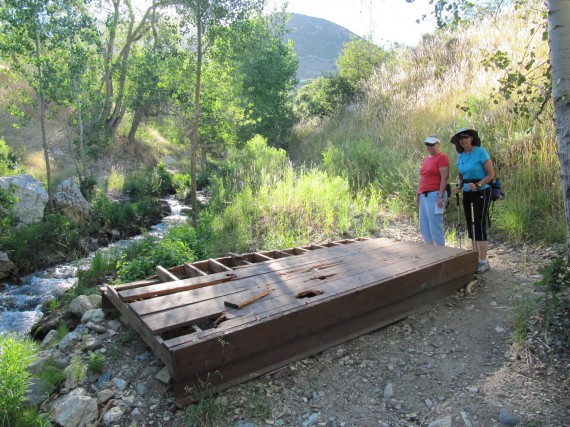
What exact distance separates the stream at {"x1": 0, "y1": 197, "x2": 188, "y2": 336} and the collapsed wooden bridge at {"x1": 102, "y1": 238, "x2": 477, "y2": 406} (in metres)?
3.44

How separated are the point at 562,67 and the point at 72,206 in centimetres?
1128

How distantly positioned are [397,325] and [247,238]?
12.8 ft

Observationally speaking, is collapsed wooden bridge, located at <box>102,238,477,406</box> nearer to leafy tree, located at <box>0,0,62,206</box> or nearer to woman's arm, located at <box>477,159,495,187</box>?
woman's arm, located at <box>477,159,495,187</box>

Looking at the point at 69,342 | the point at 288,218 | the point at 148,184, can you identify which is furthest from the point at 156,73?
the point at 69,342

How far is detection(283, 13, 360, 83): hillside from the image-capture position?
12188 centimetres

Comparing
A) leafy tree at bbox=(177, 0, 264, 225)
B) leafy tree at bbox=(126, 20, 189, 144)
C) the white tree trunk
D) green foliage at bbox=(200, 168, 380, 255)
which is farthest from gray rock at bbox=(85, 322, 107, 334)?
leafy tree at bbox=(126, 20, 189, 144)

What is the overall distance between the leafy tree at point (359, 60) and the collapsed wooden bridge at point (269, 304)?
590 inches

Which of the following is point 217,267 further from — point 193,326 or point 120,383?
point 120,383

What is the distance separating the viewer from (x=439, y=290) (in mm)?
4438

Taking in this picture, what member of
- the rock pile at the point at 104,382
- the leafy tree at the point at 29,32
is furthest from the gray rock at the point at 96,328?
the leafy tree at the point at 29,32

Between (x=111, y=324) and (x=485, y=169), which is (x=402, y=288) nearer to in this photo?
(x=485, y=169)

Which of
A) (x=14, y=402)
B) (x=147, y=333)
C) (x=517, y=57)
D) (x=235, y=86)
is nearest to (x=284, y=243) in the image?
(x=147, y=333)

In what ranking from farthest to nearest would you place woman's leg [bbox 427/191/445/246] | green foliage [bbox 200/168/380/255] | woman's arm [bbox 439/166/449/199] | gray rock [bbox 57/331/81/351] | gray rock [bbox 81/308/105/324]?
green foliage [bbox 200/168/380/255] → woman's leg [bbox 427/191/445/246] → woman's arm [bbox 439/166/449/199] → gray rock [bbox 81/308/105/324] → gray rock [bbox 57/331/81/351]

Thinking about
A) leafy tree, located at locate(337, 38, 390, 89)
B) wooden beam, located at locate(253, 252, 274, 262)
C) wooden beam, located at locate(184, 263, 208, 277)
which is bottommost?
wooden beam, located at locate(253, 252, 274, 262)
